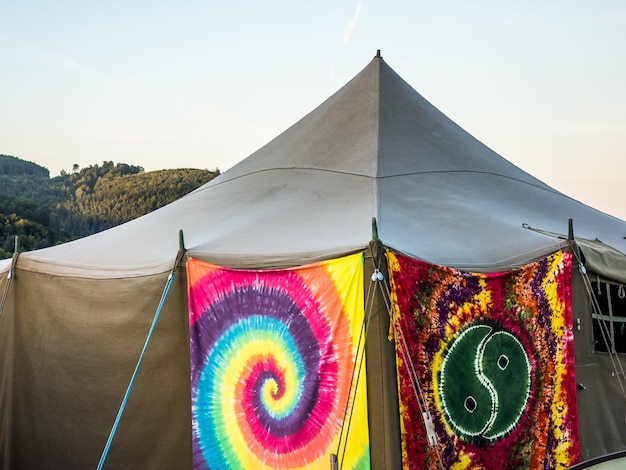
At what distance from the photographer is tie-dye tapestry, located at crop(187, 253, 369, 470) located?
4188 millimetres

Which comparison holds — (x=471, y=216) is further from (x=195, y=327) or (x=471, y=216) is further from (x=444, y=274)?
(x=195, y=327)

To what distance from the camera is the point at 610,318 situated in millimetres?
5336

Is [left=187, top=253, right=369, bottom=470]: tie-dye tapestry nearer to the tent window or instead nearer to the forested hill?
the tent window

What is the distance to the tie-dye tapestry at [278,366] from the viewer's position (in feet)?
13.7

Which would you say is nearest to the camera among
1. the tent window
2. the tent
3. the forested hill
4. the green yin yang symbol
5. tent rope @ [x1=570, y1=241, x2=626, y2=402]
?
the green yin yang symbol

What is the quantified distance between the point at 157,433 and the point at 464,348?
2.09 meters

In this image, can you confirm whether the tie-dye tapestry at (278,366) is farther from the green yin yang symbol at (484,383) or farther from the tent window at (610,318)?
the tent window at (610,318)

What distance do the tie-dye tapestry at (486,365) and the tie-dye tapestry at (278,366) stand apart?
0.30 m

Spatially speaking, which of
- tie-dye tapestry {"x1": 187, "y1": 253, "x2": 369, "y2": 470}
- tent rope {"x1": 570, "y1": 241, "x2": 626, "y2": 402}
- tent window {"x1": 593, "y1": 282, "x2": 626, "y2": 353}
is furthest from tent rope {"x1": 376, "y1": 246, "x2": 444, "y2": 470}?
tent window {"x1": 593, "y1": 282, "x2": 626, "y2": 353}

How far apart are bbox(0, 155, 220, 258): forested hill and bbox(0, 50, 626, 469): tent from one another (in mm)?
31040

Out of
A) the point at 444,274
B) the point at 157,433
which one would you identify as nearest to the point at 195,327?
the point at 157,433

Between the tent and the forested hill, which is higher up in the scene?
the forested hill

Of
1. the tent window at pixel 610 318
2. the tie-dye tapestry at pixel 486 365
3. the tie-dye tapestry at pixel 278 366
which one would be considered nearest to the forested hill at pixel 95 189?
the tie-dye tapestry at pixel 278 366

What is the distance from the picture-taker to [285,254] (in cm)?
453
